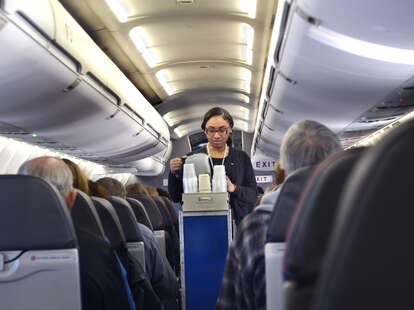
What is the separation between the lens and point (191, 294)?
13.8 ft

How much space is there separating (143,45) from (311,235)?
8106 mm

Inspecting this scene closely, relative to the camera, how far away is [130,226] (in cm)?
361

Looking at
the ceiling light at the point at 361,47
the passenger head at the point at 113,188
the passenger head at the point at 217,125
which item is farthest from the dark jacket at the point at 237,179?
the ceiling light at the point at 361,47

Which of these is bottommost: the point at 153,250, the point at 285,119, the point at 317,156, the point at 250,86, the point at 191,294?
the point at 191,294

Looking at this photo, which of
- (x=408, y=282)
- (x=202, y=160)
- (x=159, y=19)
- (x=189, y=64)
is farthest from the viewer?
(x=189, y=64)

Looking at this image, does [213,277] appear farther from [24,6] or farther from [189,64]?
[189,64]

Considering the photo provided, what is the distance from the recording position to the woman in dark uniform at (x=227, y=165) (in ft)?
13.8

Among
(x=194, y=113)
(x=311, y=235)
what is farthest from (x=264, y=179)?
(x=311, y=235)

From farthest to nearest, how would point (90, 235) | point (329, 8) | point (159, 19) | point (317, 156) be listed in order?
point (159, 19)
point (329, 8)
point (90, 235)
point (317, 156)

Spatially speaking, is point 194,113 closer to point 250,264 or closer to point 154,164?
point 154,164

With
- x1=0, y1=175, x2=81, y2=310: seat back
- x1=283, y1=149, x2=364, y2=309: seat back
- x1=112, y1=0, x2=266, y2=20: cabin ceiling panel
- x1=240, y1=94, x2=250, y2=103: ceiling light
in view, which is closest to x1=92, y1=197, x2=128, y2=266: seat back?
x1=0, y1=175, x2=81, y2=310: seat back

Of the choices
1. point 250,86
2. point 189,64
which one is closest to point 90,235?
point 189,64

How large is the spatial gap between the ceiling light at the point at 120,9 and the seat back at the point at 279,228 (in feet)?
18.3

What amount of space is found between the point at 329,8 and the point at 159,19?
13.8 ft
